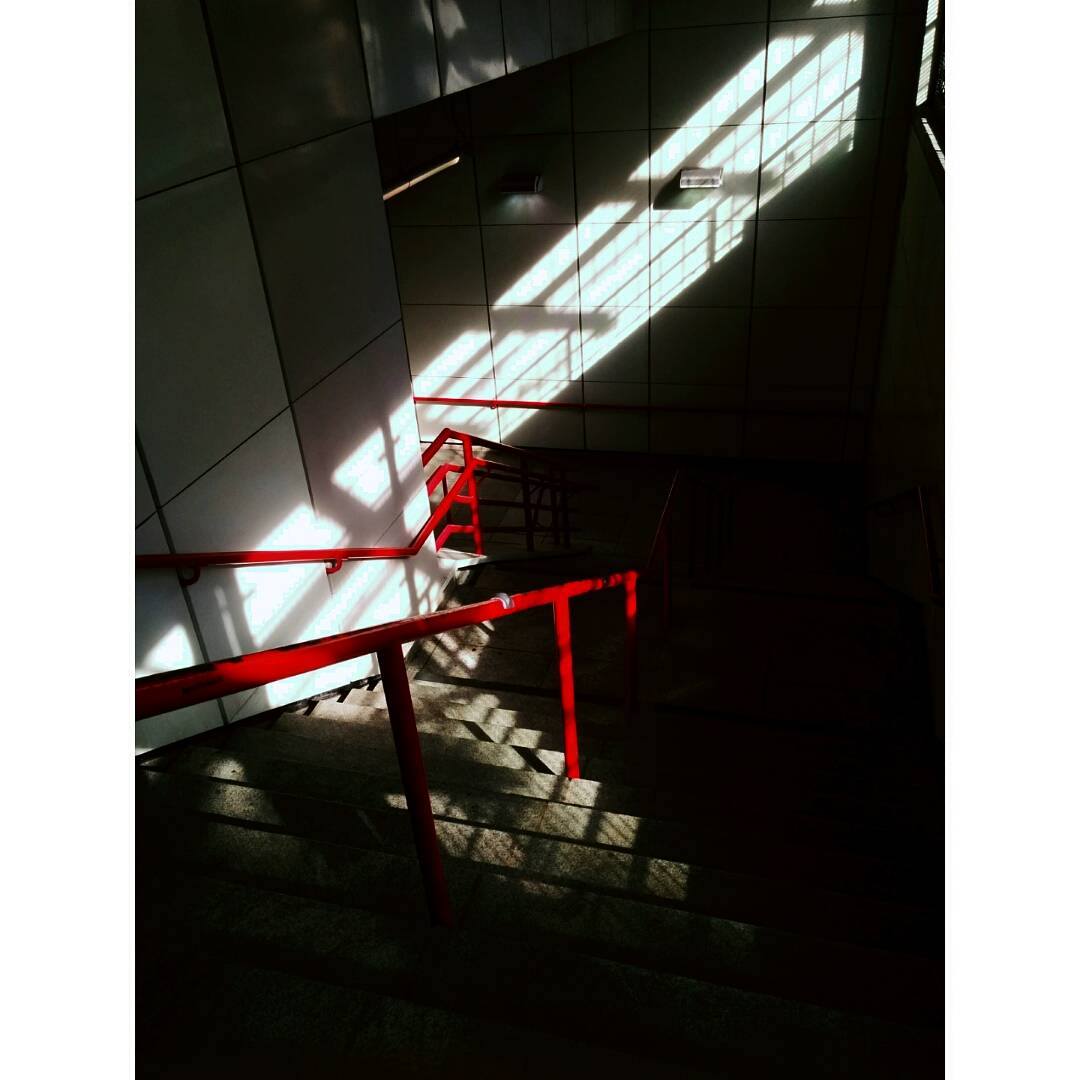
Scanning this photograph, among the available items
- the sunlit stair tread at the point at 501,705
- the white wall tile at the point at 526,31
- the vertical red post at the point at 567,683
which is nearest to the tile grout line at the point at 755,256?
the white wall tile at the point at 526,31

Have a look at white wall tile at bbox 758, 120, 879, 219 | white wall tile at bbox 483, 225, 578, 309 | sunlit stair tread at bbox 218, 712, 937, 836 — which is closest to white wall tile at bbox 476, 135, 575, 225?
white wall tile at bbox 483, 225, 578, 309

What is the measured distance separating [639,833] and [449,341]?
8175mm

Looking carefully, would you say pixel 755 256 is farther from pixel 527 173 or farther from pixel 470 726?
pixel 470 726

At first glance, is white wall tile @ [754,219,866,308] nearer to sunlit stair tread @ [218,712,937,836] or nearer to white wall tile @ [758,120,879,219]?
white wall tile @ [758,120,879,219]

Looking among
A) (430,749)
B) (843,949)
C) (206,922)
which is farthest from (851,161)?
(206,922)

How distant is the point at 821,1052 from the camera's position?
1687 mm

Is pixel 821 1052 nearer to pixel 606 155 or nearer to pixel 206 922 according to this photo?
pixel 206 922

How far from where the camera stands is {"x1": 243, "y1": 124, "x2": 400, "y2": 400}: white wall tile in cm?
358

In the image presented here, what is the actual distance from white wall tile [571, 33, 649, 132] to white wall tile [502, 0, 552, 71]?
259cm

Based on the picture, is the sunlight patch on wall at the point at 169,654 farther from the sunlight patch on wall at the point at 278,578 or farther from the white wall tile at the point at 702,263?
the white wall tile at the point at 702,263

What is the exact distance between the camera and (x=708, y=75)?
315 inches

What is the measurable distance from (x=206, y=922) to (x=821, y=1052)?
56.8 inches

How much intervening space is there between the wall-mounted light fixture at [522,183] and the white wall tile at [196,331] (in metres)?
5.94

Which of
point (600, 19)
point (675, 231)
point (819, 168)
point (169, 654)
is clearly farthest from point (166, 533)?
point (819, 168)
